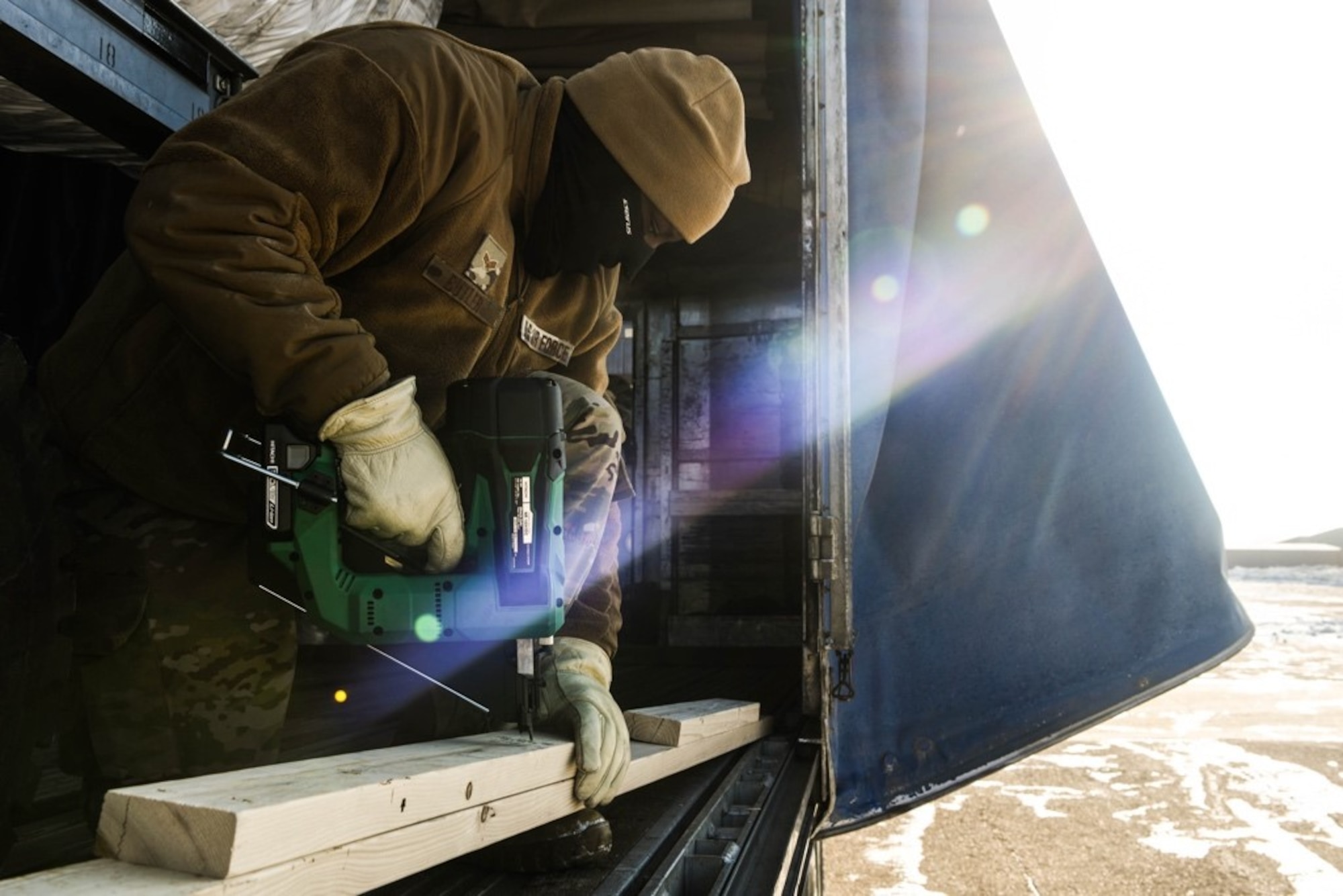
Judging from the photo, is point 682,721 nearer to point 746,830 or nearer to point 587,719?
point 746,830

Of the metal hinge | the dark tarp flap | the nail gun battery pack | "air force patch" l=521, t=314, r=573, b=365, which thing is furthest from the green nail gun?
the dark tarp flap

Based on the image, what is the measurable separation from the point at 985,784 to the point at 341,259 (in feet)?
19.8

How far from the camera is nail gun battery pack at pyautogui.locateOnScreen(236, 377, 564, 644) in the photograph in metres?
1.49

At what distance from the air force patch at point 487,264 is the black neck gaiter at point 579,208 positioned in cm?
11

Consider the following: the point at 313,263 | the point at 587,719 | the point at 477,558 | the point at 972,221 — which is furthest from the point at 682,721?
the point at 972,221

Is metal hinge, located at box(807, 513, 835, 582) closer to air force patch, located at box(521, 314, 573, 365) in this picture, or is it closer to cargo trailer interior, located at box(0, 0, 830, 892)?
cargo trailer interior, located at box(0, 0, 830, 892)

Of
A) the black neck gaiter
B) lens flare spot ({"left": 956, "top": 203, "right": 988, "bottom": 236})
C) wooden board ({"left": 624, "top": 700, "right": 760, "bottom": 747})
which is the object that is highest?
lens flare spot ({"left": 956, "top": 203, "right": 988, "bottom": 236})

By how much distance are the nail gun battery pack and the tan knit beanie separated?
0.44 metres

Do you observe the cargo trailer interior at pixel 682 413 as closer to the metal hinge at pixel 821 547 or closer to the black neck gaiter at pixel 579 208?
the metal hinge at pixel 821 547

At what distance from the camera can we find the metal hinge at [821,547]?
2613mm

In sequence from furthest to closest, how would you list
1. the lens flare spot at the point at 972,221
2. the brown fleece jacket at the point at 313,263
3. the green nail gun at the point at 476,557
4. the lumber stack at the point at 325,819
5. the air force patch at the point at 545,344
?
the lens flare spot at the point at 972,221, the air force patch at the point at 545,344, the green nail gun at the point at 476,557, the brown fleece jacket at the point at 313,263, the lumber stack at the point at 325,819

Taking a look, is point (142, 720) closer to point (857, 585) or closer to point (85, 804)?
point (85, 804)

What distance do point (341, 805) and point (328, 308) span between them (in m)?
0.69

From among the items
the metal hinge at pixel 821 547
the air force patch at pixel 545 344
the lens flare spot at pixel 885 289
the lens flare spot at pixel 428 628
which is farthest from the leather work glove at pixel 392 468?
the lens flare spot at pixel 885 289
